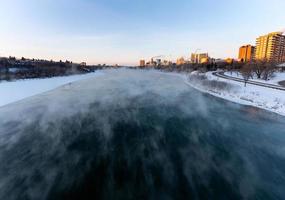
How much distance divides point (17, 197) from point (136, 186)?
425 cm

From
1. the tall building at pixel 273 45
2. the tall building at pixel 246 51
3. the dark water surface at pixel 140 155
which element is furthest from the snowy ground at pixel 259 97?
the tall building at pixel 246 51

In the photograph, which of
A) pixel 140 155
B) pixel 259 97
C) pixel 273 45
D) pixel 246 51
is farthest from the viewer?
pixel 246 51

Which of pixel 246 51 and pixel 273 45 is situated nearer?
pixel 273 45

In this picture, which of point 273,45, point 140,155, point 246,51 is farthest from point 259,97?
point 246,51

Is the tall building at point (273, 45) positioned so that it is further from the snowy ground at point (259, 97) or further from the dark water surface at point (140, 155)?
the dark water surface at point (140, 155)

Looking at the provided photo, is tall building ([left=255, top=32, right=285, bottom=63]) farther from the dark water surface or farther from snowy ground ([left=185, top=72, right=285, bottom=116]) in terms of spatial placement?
the dark water surface

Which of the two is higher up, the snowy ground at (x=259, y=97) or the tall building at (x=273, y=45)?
the tall building at (x=273, y=45)

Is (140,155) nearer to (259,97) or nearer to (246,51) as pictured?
(259,97)

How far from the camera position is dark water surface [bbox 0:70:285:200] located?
21.2ft

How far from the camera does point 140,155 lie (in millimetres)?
8930

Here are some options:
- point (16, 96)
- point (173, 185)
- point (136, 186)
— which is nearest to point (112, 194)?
point (136, 186)

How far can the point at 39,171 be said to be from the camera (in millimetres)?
7492

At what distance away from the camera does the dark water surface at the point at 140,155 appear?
6469 mm

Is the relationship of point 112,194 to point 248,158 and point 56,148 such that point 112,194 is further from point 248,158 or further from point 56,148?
point 248,158
